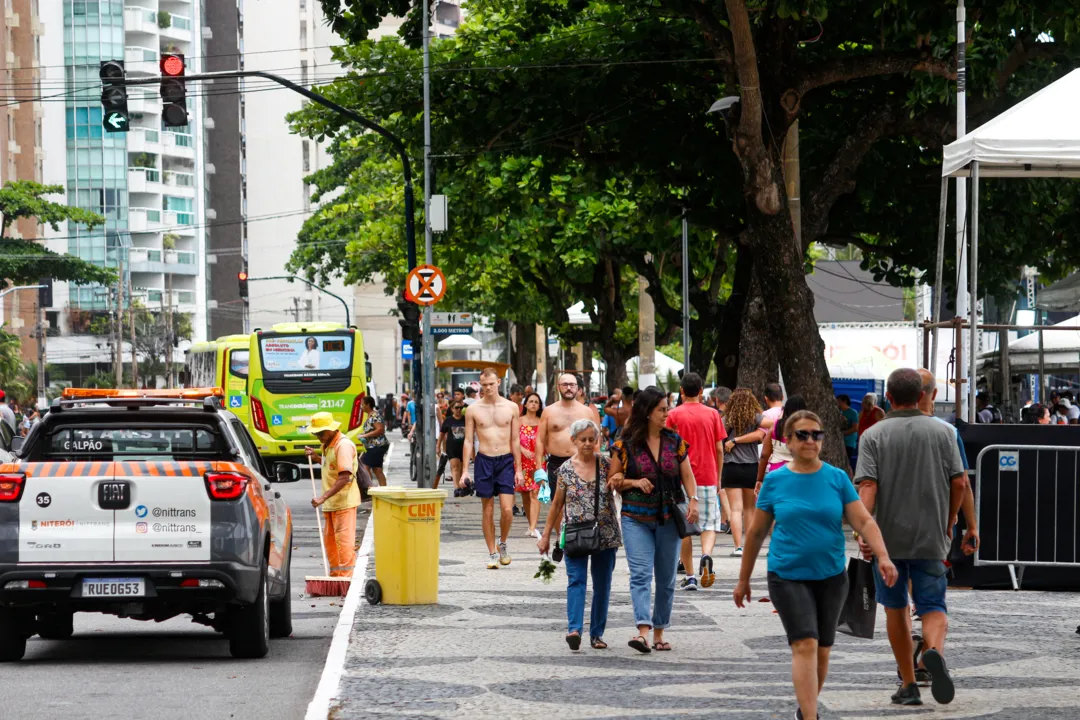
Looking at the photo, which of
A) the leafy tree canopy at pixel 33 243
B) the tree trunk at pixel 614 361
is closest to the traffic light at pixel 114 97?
the tree trunk at pixel 614 361

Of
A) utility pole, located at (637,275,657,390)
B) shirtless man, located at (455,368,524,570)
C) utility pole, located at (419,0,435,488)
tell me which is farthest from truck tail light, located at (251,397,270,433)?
shirtless man, located at (455,368,524,570)

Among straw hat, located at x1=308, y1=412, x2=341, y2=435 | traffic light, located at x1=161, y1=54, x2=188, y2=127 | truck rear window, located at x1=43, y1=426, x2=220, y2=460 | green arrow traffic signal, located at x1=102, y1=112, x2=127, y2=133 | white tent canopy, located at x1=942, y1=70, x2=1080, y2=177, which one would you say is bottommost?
straw hat, located at x1=308, y1=412, x2=341, y2=435

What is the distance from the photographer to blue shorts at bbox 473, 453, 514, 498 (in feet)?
56.3

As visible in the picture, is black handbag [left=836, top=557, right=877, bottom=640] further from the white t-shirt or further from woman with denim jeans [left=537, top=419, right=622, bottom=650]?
the white t-shirt

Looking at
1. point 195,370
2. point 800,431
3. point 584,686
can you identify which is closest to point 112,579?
point 584,686

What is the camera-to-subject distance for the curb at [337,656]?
8.35 metres

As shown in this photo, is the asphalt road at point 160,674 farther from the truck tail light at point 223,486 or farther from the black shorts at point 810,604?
the black shorts at point 810,604

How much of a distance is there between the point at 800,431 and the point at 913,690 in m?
1.62

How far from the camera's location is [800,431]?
7.78 metres

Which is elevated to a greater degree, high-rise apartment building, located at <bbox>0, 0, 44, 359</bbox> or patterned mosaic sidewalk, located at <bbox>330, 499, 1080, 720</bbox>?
high-rise apartment building, located at <bbox>0, 0, 44, 359</bbox>

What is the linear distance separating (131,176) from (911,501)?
95.1 meters

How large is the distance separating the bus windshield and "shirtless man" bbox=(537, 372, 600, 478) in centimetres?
1911

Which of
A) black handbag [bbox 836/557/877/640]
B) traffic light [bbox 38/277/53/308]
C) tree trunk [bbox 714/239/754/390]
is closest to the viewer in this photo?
black handbag [bbox 836/557/877/640]

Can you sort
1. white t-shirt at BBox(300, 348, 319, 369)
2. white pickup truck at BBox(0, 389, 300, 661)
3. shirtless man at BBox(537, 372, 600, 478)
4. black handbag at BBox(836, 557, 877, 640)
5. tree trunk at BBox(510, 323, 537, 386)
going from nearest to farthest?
black handbag at BBox(836, 557, 877, 640)
white pickup truck at BBox(0, 389, 300, 661)
shirtless man at BBox(537, 372, 600, 478)
white t-shirt at BBox(300, 348, 319, 369)
tree trunk at BBox(510, 323, 537, 386)
